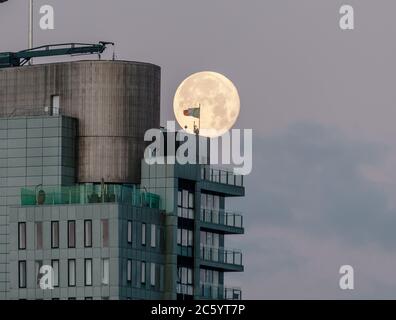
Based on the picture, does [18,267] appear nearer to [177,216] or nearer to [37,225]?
[37,225]

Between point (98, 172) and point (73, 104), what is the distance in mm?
7211

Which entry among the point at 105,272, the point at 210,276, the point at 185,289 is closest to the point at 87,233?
the point at 105,272

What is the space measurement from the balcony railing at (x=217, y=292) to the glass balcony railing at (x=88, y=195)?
34.3 feet

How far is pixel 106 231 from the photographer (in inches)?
7249

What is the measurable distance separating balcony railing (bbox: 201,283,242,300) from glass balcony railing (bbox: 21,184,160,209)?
10459mm

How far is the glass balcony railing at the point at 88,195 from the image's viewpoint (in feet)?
609

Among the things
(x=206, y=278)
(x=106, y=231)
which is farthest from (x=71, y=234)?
(x=206, y=278)

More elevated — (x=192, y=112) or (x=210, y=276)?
(x=192, y=112)

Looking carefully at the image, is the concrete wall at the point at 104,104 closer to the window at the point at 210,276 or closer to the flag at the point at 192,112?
the flag at the point at 192,112

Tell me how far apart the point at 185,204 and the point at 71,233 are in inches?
567

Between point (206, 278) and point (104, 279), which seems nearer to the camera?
point (104, 279)

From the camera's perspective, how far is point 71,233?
607ft

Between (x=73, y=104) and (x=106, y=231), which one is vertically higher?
(x=73, y=104)

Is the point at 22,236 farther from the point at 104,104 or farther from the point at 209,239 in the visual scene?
the point at 209,239
